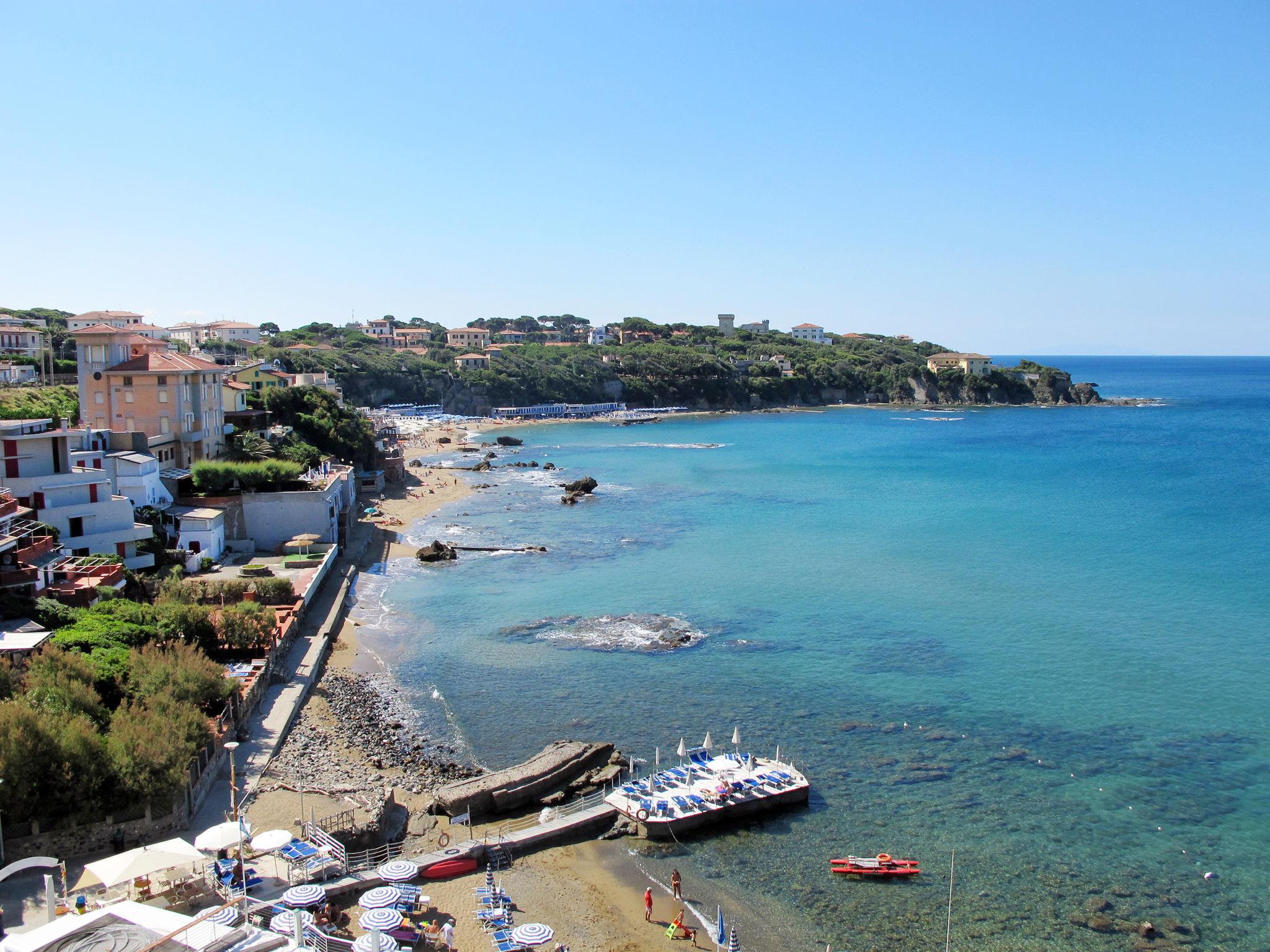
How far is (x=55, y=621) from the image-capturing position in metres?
23.5

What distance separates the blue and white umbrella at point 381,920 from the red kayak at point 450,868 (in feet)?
7.81

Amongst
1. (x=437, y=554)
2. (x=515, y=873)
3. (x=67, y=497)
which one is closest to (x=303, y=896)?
(x=515, y=873)

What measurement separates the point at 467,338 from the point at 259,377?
108 metres

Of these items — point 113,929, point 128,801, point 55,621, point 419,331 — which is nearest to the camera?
point 113,929

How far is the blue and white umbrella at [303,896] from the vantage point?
49.9 ft

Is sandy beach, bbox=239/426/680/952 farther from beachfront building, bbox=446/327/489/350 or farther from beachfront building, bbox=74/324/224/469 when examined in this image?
beachfront building, bbox=446/327/489/350

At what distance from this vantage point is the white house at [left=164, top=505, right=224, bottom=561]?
35375 mm

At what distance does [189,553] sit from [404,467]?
1730 inches

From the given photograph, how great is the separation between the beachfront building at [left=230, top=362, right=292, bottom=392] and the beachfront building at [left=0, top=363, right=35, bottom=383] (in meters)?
12.4

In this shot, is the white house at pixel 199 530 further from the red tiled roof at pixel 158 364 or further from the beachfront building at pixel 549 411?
the beachfront building at pixel 549 411

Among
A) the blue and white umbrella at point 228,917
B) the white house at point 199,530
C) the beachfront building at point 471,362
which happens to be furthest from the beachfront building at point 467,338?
the blue and white umbrella at point 228,917

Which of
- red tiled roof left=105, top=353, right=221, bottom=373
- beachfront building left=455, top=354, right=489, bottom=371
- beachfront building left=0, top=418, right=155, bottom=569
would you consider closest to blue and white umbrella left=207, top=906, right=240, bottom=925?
beachfront building left=0, top=418, right=155, bottom=569

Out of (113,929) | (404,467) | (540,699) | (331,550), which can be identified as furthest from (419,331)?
(113,929)

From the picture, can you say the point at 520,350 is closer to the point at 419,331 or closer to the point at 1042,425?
the point at 419,331
